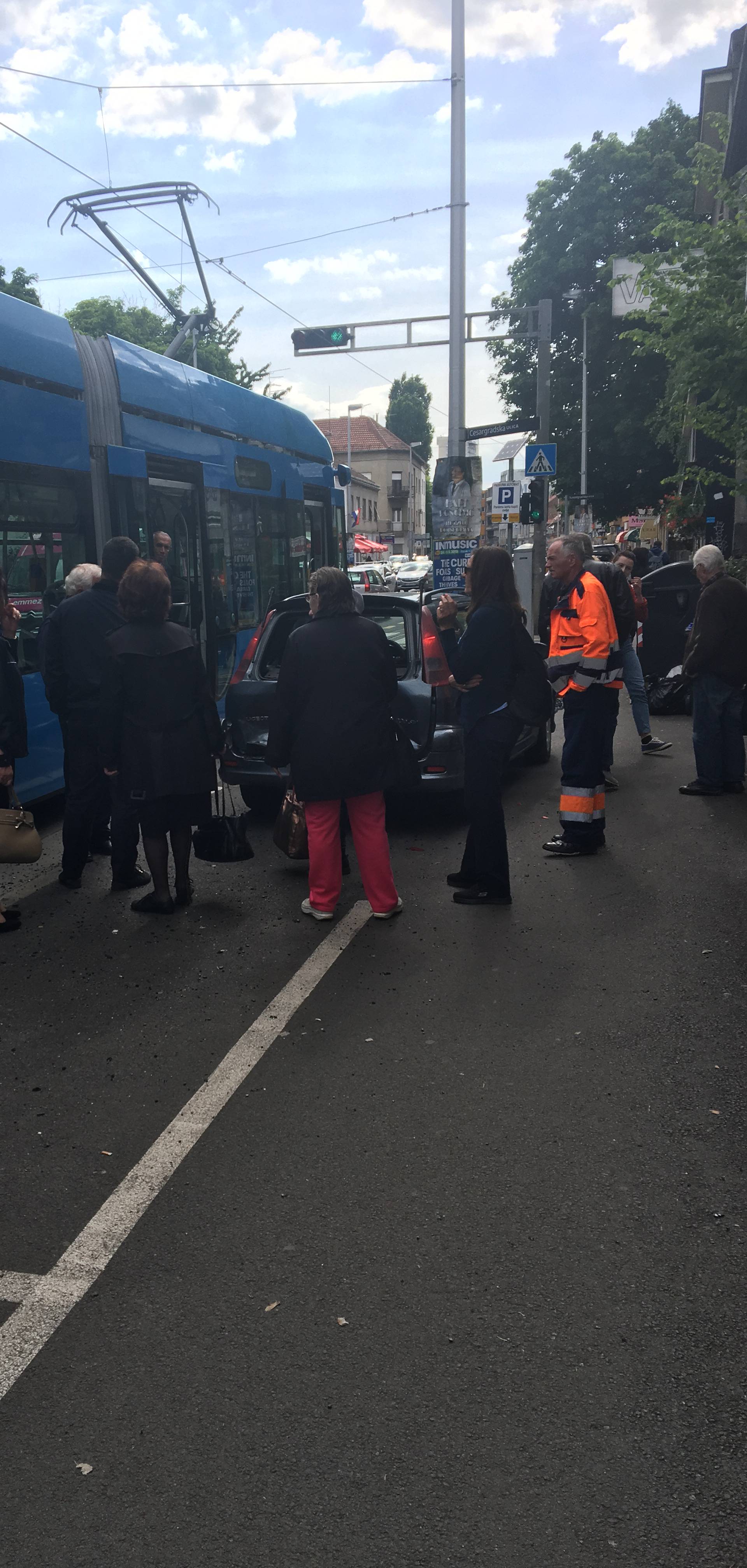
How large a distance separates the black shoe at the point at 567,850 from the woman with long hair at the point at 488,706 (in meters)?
0.97

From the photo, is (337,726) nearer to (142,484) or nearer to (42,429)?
(42,429)

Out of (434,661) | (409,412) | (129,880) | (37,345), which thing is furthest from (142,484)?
(409,412)

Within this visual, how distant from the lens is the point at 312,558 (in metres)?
15.6

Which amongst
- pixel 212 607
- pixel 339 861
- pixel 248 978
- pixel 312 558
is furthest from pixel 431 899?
pixel 312 558

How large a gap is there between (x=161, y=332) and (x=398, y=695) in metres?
53.4

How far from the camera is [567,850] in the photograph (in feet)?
25.3

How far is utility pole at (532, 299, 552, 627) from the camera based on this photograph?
79.0 feet

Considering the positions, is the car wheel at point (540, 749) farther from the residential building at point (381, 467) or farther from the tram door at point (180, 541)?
the residential building at point (381, 467)

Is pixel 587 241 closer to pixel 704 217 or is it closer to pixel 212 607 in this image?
pixel 704 217

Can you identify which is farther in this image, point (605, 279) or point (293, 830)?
point (605, 279)

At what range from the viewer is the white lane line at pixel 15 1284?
121 inches

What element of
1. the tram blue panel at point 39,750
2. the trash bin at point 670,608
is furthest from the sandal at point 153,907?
the trash bin at point 670,608

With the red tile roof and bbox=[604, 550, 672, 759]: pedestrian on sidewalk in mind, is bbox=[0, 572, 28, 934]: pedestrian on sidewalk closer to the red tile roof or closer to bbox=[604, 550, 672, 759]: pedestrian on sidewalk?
bbox=[604, 550, 672, 759]: pedestrian on sidewalk

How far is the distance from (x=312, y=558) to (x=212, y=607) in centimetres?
370
